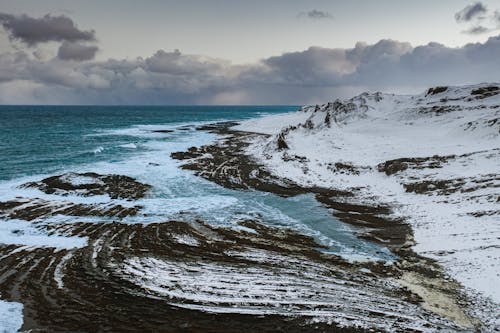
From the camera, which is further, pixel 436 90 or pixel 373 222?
pixel 436 90

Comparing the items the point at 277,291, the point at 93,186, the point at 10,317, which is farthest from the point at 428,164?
the point at 10,317

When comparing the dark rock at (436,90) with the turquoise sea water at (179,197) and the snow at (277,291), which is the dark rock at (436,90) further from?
the snow at (277,291)

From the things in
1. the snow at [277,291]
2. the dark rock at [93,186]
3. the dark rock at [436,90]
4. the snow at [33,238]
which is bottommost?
the snow at [277,291]

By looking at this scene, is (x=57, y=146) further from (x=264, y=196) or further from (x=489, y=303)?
(x=489, y=303)

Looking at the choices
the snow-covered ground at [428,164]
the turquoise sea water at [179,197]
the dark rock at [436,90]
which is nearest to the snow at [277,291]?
the turquoise sea water at [179,197]

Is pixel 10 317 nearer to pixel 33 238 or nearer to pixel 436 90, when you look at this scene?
pixel 33 238

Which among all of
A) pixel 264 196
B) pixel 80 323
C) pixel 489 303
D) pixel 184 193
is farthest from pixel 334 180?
pixel 80 323
